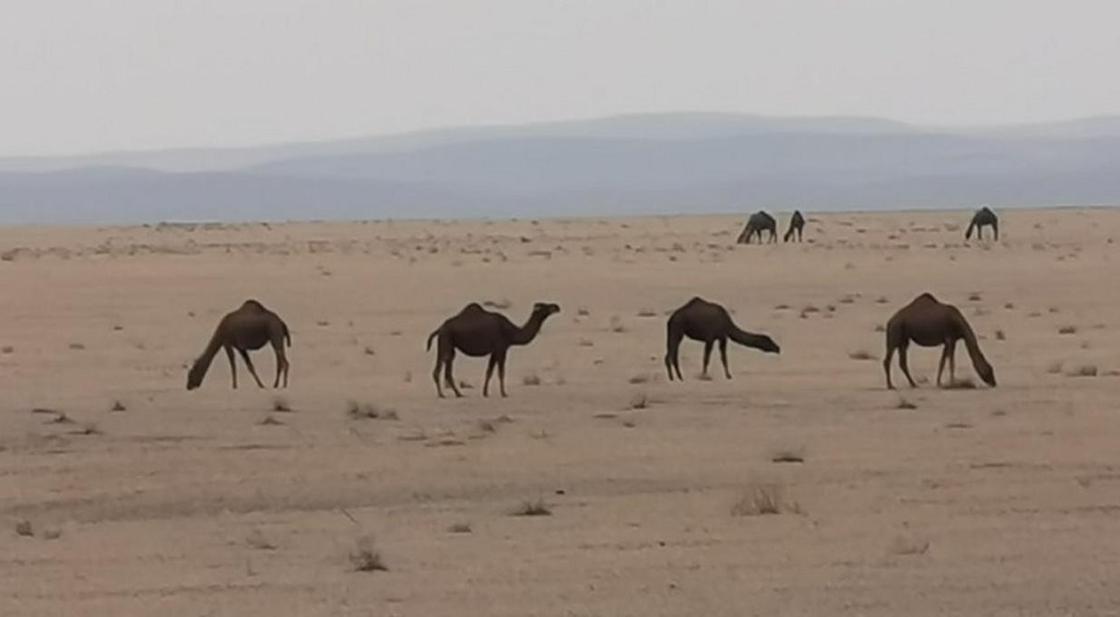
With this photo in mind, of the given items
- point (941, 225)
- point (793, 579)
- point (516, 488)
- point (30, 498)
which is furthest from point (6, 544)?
point (941, 225)

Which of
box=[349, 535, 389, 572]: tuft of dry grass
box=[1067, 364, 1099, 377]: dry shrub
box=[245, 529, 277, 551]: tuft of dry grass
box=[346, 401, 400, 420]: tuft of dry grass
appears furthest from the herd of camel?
box=[349, 535, 389, 572]: tuft of dry grass

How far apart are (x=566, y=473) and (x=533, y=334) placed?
5.15 metres

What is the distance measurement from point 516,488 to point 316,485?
1391mm

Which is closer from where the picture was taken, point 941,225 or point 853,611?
point 853,611

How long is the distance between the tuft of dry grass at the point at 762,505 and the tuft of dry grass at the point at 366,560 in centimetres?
260

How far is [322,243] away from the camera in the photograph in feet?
251

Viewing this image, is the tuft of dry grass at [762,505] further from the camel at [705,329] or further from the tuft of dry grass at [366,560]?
the camel at [705,329]

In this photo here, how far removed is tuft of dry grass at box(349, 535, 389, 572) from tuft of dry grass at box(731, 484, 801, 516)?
260 centimetres

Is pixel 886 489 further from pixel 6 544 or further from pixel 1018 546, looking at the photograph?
pixel 6 544

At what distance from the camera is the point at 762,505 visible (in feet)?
46.3

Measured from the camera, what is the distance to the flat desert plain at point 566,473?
11.6 m

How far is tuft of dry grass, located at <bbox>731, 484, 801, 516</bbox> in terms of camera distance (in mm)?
14070

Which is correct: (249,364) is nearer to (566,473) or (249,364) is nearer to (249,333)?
(249,333)

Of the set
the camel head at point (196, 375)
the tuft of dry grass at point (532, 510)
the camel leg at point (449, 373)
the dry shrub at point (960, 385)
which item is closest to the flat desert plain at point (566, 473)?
the tuft of dry grass at point (532, 510)
